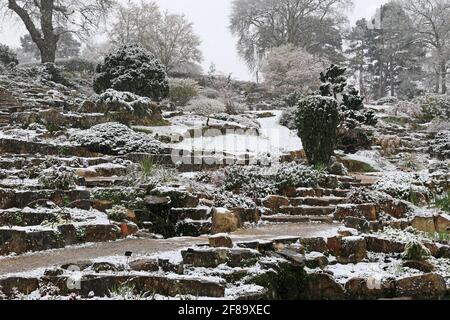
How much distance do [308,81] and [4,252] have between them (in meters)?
20.6

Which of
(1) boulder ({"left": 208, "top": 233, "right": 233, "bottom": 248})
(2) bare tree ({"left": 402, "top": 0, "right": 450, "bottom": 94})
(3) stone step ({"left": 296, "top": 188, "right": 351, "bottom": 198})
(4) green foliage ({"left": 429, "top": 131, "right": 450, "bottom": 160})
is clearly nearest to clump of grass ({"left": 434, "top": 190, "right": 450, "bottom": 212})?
(3) stone step ({"left": 296, "top": 188, "right": 351, "bottom": 198})

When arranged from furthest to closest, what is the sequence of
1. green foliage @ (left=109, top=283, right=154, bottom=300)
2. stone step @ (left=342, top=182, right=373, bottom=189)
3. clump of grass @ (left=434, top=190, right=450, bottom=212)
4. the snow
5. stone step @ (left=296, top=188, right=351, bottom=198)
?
the snow < stone step @ (left=342, top=182, right=373, bottom=189) < stone step @ (left=296, top=188, right=351, bottom=198) < clump of grass @ (left=434, top=190, right=450, bottom=212) < green foliage @ (left=109, top=283, right=154, bottom=300)

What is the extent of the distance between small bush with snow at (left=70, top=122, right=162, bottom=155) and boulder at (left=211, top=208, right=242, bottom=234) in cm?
394

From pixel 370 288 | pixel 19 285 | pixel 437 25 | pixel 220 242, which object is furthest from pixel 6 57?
→ pixel 437 25

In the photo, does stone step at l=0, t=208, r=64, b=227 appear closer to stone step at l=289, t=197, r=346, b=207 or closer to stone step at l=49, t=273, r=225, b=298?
stone step at l=49, t=273, r=225, b=298

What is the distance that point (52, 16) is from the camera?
22.3 meters

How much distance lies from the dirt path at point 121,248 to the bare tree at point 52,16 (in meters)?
17.3

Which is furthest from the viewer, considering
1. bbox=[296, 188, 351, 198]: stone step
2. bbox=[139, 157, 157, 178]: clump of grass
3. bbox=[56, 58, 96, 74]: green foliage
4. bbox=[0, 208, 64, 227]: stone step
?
bbox=[56, 58, 96, 74]: green foliage

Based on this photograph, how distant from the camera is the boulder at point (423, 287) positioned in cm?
464

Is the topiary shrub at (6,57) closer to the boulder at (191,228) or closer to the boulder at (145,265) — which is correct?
→ the boulder at (191,228)

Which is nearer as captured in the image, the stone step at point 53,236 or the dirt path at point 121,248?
the dirt path at point 121,248

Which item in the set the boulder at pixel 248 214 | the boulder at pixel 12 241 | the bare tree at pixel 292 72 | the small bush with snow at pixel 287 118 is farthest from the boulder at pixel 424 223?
the bare tree at pixel 292 72

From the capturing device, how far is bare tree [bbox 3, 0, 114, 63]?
2075 cm
